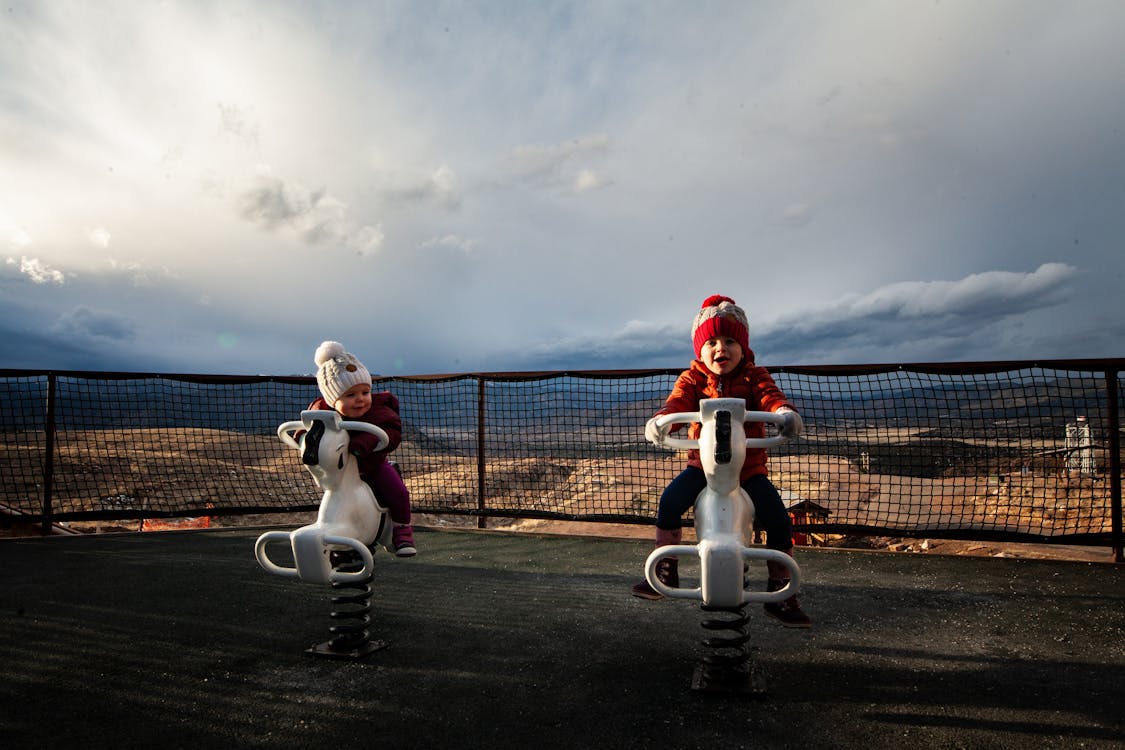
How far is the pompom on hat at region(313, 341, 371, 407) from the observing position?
2949 mm

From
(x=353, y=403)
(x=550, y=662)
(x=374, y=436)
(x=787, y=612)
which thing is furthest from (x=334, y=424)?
(x=787, y=612)

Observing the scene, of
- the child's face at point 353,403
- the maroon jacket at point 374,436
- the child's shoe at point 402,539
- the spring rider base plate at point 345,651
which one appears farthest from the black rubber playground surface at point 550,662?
the child's face at point 353,403

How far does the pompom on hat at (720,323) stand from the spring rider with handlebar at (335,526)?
1.49m

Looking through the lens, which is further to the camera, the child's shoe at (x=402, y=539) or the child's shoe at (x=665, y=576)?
the child's shoe at (x=402, y=539)

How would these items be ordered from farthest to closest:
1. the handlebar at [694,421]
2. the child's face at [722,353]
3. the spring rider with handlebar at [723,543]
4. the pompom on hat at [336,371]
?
the pompom on hat at [336,371] < the child's face at [722,353] < the handlebar at [694,421] < the spring rider with handlebar at [723,543]

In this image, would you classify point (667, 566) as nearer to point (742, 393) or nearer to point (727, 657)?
point (727, 657)

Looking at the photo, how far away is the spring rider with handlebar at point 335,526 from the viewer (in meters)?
2.52

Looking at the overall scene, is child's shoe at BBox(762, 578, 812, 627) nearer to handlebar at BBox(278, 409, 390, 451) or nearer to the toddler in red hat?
the toddler in red hat

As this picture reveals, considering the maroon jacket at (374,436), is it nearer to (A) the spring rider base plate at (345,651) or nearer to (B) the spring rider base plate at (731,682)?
(A) the spring rider base plate at (345,651)

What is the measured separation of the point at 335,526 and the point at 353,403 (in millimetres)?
639

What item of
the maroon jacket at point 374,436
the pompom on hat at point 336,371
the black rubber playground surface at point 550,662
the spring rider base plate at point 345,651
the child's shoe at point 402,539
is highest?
the pompom on hat at point 336,371

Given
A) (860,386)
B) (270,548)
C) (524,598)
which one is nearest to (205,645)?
(524,598)

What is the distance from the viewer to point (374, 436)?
2801 millimetres

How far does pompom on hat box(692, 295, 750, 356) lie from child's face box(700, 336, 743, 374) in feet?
0.07
